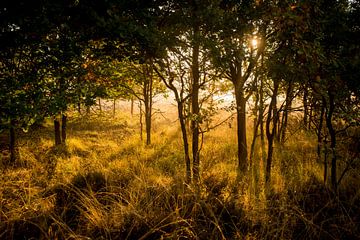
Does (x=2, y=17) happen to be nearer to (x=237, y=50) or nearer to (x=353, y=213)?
(x=237, y=50)

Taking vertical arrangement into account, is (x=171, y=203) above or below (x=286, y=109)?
below

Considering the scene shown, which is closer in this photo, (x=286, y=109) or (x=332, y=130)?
(x=332, y=130)

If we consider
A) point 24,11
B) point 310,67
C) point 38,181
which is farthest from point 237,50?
point 38,181

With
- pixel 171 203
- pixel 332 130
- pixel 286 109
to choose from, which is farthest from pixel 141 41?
pixel 332 130

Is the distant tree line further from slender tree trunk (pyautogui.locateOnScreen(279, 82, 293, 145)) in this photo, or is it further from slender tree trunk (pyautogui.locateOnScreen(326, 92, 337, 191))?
slender tree trunk (pyautogui.locateOnScreen(279, 82, 293, 145))

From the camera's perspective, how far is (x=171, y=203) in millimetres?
3672

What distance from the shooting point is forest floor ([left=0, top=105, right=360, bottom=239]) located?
115 inches

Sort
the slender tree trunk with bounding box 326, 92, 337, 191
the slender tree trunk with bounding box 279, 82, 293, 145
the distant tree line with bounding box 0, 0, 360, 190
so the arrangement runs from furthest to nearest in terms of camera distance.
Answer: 1. the slender tree trunk with bounding box 279, 82, 293, 145
2. the slender tree trunk with bounding box 326, 92, 337, 191
3. the distant tree line with bounding box 0, 0, 360, 190

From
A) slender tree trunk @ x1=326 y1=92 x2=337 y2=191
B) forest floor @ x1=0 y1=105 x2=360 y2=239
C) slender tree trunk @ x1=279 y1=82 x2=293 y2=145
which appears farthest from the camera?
slender tree trunk @ x1=279 y1=82 x2=293 y2=145

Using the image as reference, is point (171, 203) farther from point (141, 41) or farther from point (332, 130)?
point (332, 130)

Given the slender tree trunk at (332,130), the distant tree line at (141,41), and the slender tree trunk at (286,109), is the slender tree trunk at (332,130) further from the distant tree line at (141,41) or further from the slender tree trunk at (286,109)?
the slender tree trunk at (286,109)

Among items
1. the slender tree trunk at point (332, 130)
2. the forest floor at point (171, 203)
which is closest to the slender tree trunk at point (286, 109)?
the slender tree trunk at point (332, 130)

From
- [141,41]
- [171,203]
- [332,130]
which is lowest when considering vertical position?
[171,203]

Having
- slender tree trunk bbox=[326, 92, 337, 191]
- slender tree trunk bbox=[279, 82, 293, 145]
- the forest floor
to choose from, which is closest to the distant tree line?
slender tree trunk bbox=[326, 92, 337, 191]
